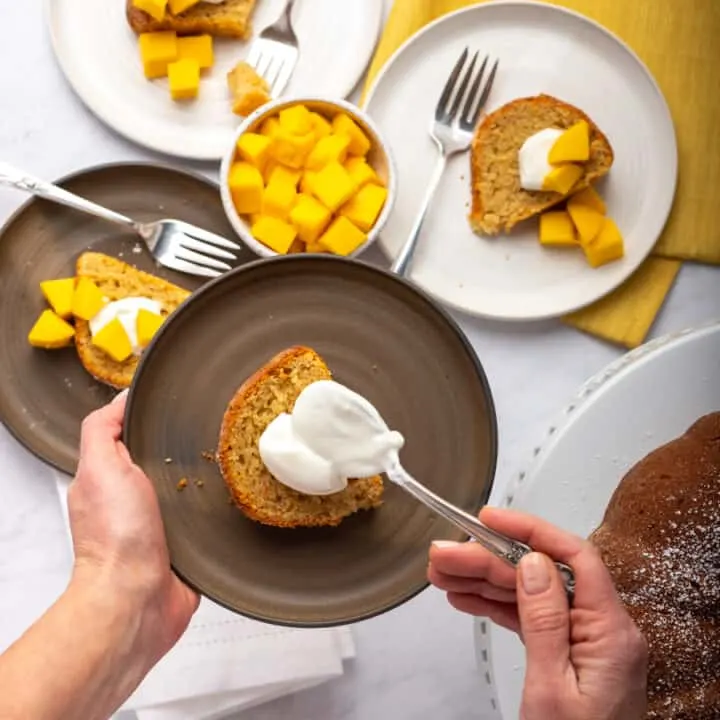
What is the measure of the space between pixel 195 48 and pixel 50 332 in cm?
45

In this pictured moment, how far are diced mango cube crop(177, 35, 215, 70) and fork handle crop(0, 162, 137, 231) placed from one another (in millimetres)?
252

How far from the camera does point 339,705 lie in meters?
1.46

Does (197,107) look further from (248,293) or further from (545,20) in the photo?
(545,20)

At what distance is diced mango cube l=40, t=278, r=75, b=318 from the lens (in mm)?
1373

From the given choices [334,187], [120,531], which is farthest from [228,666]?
[334,187]

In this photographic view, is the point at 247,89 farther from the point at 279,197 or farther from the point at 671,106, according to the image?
the point at 671,106

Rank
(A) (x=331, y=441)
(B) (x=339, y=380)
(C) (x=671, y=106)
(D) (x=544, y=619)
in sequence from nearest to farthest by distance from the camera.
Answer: (D) (x=544, y=619)
(A) (x=331, y=441)
(B) (x=339, y=380)
(C) (x=671, y=106)

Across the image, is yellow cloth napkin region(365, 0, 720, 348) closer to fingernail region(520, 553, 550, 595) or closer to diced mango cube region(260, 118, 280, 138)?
diced mango cube region(260, 118, 280, 138)

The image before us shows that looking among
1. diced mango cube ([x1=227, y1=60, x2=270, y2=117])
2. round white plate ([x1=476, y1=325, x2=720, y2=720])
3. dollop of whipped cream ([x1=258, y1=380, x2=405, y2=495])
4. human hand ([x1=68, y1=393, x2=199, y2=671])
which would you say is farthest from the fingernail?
diced mango cube ([x1=227, y1=60, x2=270, y2=117])

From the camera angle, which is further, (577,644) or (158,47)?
(158,47)

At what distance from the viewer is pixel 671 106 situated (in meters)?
1.46

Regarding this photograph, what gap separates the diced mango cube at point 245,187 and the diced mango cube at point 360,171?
0.41ft

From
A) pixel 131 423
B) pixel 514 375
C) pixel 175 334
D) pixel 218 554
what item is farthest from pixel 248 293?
pixel 514 375

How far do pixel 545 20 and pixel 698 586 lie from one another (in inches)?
31.8
